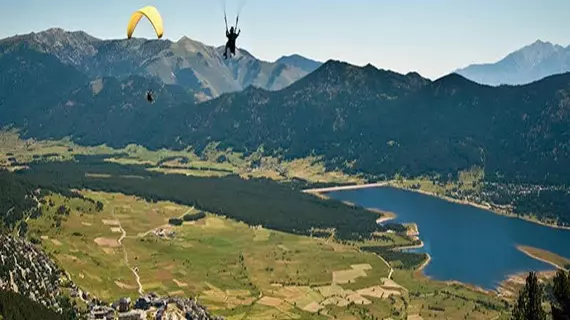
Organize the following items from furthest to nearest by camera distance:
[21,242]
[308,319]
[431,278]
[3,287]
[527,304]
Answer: [431,278] < [21,242] < [308,319] < [3,287] < [527,304]

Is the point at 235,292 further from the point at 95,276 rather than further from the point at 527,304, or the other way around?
the point at 527,304

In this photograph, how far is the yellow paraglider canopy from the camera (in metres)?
67.4

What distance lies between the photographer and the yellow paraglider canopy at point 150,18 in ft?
221

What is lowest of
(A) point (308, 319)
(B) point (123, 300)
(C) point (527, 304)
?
(A) point (308, 319)

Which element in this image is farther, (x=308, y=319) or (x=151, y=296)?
(x=308, y=319)

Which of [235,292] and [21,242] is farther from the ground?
[21,242]

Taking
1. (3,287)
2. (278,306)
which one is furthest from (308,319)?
(3,287)

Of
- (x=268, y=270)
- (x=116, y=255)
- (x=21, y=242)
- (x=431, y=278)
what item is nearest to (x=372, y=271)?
(x=431, y=278)

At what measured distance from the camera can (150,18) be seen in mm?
67312

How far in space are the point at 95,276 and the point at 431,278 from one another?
9933cm

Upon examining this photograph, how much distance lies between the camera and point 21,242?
16425 cm

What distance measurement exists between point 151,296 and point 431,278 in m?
96.5

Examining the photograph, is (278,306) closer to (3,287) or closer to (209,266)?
(209,266)

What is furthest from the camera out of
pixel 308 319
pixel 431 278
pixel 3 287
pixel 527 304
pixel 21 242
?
pixel 431 278
